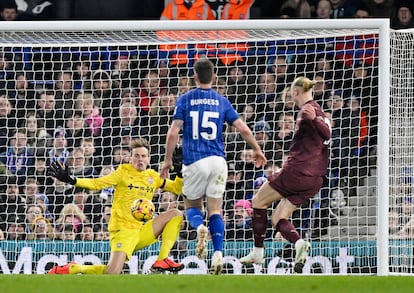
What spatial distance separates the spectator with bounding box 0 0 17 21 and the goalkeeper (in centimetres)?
480

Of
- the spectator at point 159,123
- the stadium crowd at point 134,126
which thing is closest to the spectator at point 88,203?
the stadium crowd at point 134,126

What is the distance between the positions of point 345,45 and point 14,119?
3.63 m

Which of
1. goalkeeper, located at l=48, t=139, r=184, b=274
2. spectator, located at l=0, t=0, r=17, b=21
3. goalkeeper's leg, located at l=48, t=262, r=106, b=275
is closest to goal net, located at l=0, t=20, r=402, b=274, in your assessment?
goalkeeper's leg, located at l=48, t=262, r=106, b=275

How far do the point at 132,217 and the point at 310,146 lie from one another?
1923mm

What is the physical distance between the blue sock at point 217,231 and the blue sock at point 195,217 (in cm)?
11

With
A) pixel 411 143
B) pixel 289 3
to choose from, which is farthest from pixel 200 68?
pixel 289 3

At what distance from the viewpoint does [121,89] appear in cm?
1458

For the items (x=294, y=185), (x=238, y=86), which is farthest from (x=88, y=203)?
(x=294, y=185)

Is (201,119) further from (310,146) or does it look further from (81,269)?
(81,269)

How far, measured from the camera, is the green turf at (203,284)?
964cm

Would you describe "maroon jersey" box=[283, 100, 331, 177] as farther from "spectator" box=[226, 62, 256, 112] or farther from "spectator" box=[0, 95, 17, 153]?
"spectator" box=[0, 95, 17, 153]

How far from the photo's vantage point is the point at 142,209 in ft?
44.1

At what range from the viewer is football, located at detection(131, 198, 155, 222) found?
13430 mm

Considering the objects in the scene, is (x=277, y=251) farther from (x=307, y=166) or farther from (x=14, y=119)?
(x=14, y=119)
